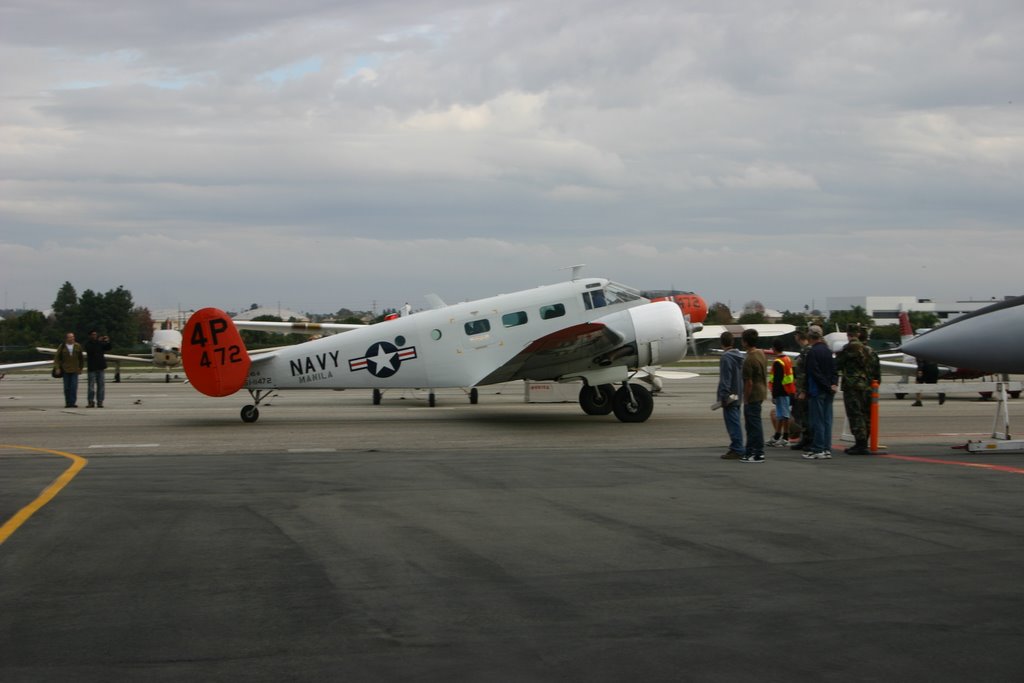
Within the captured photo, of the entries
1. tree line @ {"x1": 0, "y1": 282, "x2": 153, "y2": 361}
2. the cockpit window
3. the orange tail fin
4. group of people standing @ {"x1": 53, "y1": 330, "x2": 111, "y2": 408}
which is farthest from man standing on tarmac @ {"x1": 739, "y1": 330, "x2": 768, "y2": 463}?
tree line @ {"x1": 0, "y1": 282, "x2": 153, "y2": 361}

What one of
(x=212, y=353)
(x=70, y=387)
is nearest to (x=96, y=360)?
(x=70, y=387)

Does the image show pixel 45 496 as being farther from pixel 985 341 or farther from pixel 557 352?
pixel 557 352

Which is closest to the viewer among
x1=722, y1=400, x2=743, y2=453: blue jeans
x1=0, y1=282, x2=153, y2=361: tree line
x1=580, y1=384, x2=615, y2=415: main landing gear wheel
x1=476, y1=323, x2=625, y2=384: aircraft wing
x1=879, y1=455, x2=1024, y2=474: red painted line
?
x1=879, y1=455, x2=1024, y2=474: red painted line

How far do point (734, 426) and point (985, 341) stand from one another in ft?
12.1

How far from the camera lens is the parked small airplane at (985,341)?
11680 millimetres

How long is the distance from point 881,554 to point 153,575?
5371 millimetres

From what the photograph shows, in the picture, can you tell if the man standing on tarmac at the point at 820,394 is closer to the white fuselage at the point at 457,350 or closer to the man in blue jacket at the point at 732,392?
the man in blue jacket at the point at 732,392

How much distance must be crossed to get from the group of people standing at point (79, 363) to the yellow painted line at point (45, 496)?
36.4ft

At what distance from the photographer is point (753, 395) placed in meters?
14.1

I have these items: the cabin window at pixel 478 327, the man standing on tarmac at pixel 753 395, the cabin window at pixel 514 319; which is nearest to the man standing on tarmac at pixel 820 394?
the man standing on tarmac at pixel 753 395

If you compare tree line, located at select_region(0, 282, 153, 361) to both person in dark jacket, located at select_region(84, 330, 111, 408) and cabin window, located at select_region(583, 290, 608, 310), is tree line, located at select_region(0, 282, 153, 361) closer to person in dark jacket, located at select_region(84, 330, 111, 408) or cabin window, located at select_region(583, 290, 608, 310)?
person in dark jacket, located at select_region(84, 330, 111, 408)

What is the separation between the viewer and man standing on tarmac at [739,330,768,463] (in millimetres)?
13797

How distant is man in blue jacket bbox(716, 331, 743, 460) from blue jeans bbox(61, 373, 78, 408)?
19727mm

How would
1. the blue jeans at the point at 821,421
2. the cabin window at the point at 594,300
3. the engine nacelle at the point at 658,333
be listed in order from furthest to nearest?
the cabin window at the point at 594,300 < the engine nacelle at the point at 658,333 < the blue jeans at the point at 821,421
